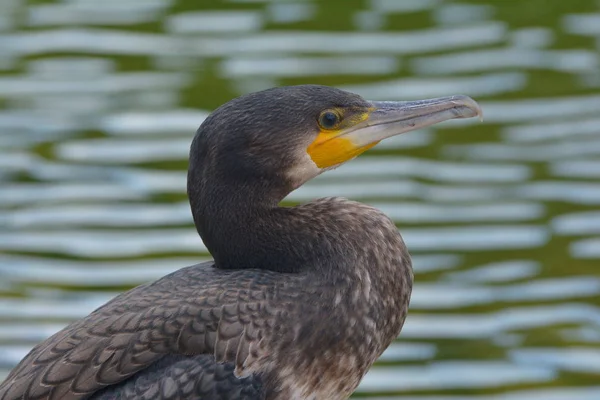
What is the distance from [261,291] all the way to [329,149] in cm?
65

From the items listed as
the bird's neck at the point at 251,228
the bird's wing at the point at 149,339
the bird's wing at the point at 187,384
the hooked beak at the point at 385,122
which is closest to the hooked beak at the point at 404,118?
the hooked beak at the point at 385,122

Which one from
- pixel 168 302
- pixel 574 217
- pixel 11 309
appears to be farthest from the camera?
pixel 574 217

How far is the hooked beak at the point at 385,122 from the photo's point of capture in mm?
6527

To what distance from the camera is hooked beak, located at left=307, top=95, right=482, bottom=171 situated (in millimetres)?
6527

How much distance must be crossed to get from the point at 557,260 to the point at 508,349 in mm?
952

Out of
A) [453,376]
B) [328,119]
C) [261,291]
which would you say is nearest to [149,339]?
[261,291]

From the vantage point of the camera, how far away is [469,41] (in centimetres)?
1320

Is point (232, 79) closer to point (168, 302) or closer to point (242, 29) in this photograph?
point (242, 29)

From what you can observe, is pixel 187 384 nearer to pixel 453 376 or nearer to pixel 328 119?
pixel 328 119

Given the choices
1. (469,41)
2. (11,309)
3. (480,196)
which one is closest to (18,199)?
(11,309)

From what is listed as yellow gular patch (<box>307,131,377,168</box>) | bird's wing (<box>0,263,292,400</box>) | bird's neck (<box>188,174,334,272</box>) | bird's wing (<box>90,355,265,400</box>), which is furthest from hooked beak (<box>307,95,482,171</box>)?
bird's wing (<box>90,355,265,400</box>)

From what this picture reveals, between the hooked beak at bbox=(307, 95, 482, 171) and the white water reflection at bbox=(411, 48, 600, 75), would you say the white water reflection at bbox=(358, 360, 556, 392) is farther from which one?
the white water reflection at bbox=(411, 48, 600, 75)

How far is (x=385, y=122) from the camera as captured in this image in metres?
6.61

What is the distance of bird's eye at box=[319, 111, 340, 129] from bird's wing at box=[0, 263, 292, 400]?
0.64 metres
